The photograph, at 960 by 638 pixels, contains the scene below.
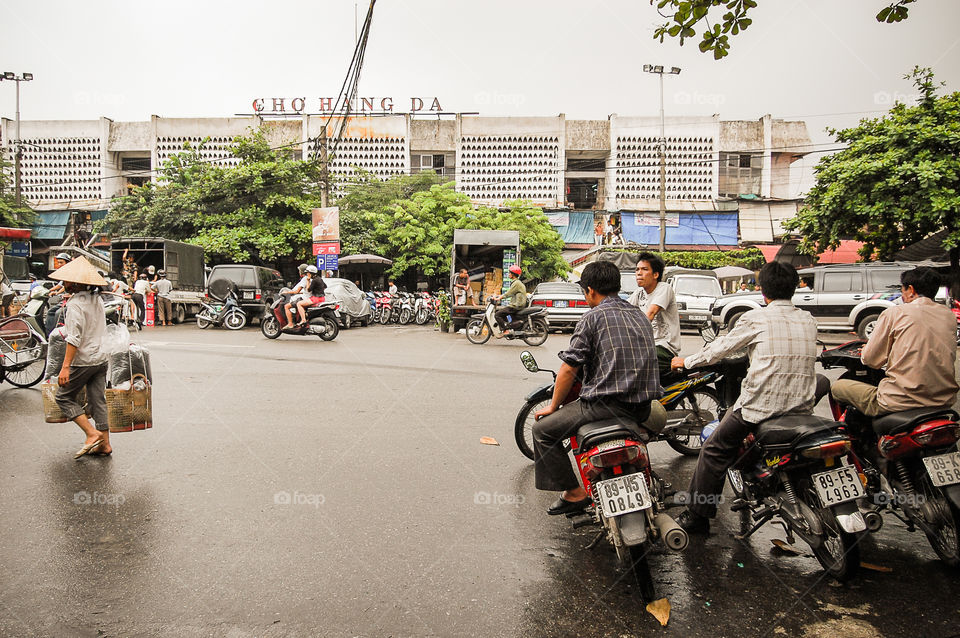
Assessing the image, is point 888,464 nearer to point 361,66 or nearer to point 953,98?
point 361,66

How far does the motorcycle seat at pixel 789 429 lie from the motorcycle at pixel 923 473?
52 centimetres

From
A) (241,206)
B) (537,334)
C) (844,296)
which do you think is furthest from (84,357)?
(241,206)

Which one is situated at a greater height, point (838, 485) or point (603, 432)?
point (603, 432)

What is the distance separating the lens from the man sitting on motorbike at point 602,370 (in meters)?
3.04

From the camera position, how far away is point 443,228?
23172mm

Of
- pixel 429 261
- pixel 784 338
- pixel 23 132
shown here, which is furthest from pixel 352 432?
pixel 23 132

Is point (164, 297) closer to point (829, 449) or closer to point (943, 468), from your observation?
point (829, 449)

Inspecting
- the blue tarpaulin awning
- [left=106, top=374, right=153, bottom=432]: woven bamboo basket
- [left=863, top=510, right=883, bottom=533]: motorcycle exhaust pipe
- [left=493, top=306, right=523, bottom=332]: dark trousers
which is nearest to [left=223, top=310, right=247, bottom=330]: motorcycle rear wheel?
[left=493, top=306, right=523, bottom=332]: dark trousers

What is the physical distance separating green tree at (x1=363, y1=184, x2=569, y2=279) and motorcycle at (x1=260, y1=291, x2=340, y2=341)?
9808mm

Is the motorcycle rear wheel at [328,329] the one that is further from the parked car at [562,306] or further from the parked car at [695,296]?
the parked car at [695,296]

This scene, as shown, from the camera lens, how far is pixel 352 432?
18.2 feet

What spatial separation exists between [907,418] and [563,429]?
178 centimetres

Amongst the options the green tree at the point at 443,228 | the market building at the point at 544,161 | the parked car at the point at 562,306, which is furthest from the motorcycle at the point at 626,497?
the market building at the point at 544,161

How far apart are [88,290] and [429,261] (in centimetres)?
1864
